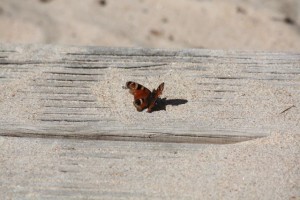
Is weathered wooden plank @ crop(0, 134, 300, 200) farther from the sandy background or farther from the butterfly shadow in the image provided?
the sandy background

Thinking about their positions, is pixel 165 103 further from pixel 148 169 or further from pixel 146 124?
pixel 148 169

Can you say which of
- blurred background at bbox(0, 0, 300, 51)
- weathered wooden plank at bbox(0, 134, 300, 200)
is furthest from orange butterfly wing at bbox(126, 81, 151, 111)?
blurred background at bbox(0, 0, 300, 51)

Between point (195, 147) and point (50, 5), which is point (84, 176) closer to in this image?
point (195, 147)

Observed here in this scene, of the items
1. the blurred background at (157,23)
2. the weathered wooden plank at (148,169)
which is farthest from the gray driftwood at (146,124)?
the blurred background at (157,23)

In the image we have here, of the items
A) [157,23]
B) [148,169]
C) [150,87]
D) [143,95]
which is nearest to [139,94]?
[143,95]

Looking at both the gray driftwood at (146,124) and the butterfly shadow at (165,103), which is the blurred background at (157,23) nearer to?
the gray driftwood at (146,124)

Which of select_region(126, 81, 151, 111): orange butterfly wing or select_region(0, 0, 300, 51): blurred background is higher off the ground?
select_region(0, 0, 300, 51): blurred background
